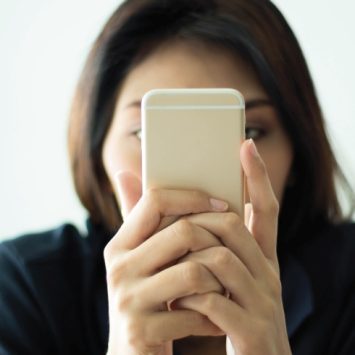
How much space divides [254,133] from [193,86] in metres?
0.12

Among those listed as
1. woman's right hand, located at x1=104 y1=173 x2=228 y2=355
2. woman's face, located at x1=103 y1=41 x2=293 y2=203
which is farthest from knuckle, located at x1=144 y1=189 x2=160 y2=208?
woman's face, located at x1=103 y1=41 x2=293 y2=203

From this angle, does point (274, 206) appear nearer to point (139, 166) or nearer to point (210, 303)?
point (210, 303)

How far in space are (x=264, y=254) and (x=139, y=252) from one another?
0.14 meters

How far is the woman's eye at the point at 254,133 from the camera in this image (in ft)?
2.37

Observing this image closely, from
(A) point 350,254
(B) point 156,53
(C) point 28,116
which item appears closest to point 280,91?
(B) point 156,53

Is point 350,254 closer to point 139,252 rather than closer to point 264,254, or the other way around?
point 264,254

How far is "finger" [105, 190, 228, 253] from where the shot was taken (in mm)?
445

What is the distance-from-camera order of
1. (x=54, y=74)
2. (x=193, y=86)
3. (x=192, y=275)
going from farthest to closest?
1. (x=54, y=74)
2. (x=193, y=86)
3. (x=192, y=275)

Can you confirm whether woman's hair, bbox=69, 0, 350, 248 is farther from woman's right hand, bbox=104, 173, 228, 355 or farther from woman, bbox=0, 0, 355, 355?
woman's right hand, bbox=104, 173, 228, 355

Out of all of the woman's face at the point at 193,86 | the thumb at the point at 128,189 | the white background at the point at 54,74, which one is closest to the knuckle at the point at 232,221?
the thumb at the point at 128,189

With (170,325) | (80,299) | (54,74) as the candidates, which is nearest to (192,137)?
(170,325)

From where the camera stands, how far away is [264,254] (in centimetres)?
50

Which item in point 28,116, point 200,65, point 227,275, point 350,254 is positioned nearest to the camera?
point 227,275

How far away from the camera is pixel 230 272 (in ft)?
1.44
